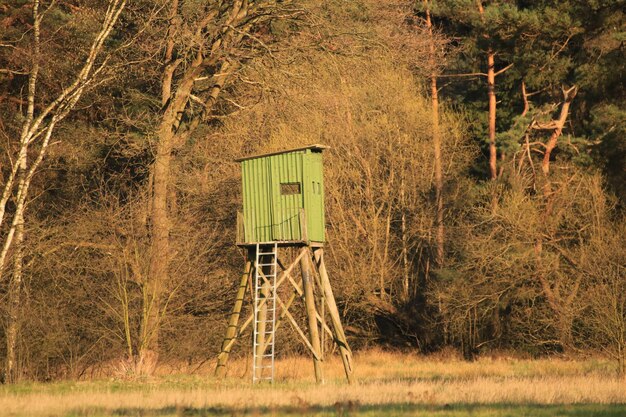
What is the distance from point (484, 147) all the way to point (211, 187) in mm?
11340

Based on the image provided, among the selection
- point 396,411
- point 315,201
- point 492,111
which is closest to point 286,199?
point 315,201

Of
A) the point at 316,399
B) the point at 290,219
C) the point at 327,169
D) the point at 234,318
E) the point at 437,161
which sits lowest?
the point at 316,399

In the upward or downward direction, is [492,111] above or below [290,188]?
above

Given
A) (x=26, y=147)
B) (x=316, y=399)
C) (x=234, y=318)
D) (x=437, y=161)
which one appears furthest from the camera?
(x=437, y=161)

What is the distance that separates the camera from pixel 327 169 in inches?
1347

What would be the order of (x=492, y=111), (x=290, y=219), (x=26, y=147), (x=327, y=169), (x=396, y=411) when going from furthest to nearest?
(x=492, y=111) < (x=327, y=169) < (x=26, y=147) < (x=290, y=219) < (x=396, y=411)

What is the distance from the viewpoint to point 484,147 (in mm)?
37844

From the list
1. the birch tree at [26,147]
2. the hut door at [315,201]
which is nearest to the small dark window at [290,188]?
the hut door at [315,201]

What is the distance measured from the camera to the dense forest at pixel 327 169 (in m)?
26.0

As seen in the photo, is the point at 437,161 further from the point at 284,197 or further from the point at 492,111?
the point at 284,197

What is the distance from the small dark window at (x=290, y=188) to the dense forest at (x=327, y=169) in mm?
4425

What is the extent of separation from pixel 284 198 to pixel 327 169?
38.8 ft

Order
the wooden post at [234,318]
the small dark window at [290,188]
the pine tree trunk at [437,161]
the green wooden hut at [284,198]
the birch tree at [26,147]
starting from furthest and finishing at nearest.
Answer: the pine tree trunk at [437,161], the wooden post at [234,318], the birch tree at [26,147], the small dark window at [290,188], the green wooden hut at [284,198]

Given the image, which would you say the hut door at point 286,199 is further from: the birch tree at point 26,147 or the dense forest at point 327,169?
the birch tree at point 26,147
